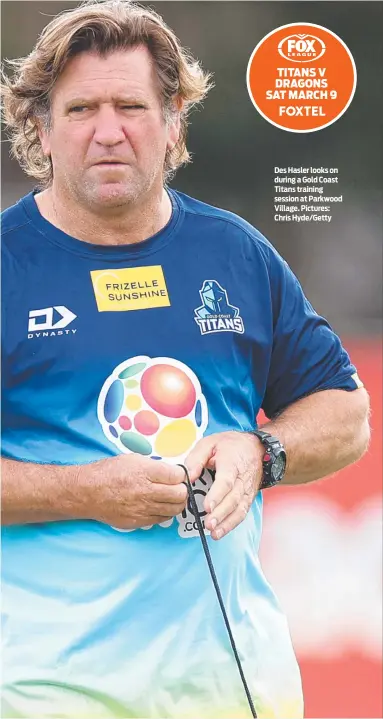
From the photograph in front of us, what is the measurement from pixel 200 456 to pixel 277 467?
17 cm

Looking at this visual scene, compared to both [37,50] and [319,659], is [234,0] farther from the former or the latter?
[319,659]

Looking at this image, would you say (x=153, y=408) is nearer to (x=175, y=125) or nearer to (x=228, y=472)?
(x=228, y=472)

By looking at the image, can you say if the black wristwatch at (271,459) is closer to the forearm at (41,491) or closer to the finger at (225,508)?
the finger at (225,508)

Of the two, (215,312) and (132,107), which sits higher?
(132,107)

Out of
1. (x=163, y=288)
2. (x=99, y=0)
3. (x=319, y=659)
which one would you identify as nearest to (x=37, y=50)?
(x=99, y=0)

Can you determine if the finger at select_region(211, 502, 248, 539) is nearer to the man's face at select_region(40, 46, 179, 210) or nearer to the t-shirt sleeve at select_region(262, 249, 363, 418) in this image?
the t-shirt sleeve at select_region(262, 249, 363, 418)

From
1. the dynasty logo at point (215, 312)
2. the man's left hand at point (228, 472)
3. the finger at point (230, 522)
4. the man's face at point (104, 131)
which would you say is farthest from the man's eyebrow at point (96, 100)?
the finger at point (230, 522)

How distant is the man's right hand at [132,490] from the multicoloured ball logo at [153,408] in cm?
11

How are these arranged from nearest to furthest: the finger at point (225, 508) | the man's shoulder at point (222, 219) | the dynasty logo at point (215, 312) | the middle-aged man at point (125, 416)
Result: 1. the finger at point (225, 508)
2. the middle-aged man at point (125, 416)
3. the dynasty logo at point (215, 312)
4. the man's shoulder at point (222, 219)

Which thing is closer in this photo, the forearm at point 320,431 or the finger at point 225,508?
the finger at point 225,508

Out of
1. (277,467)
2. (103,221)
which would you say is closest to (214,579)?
(277,467)

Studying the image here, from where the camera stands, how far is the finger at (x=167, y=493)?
1462 millimetres

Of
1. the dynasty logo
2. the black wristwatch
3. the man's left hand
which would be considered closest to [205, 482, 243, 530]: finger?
the man's left hand

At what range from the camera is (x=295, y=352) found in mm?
1782
